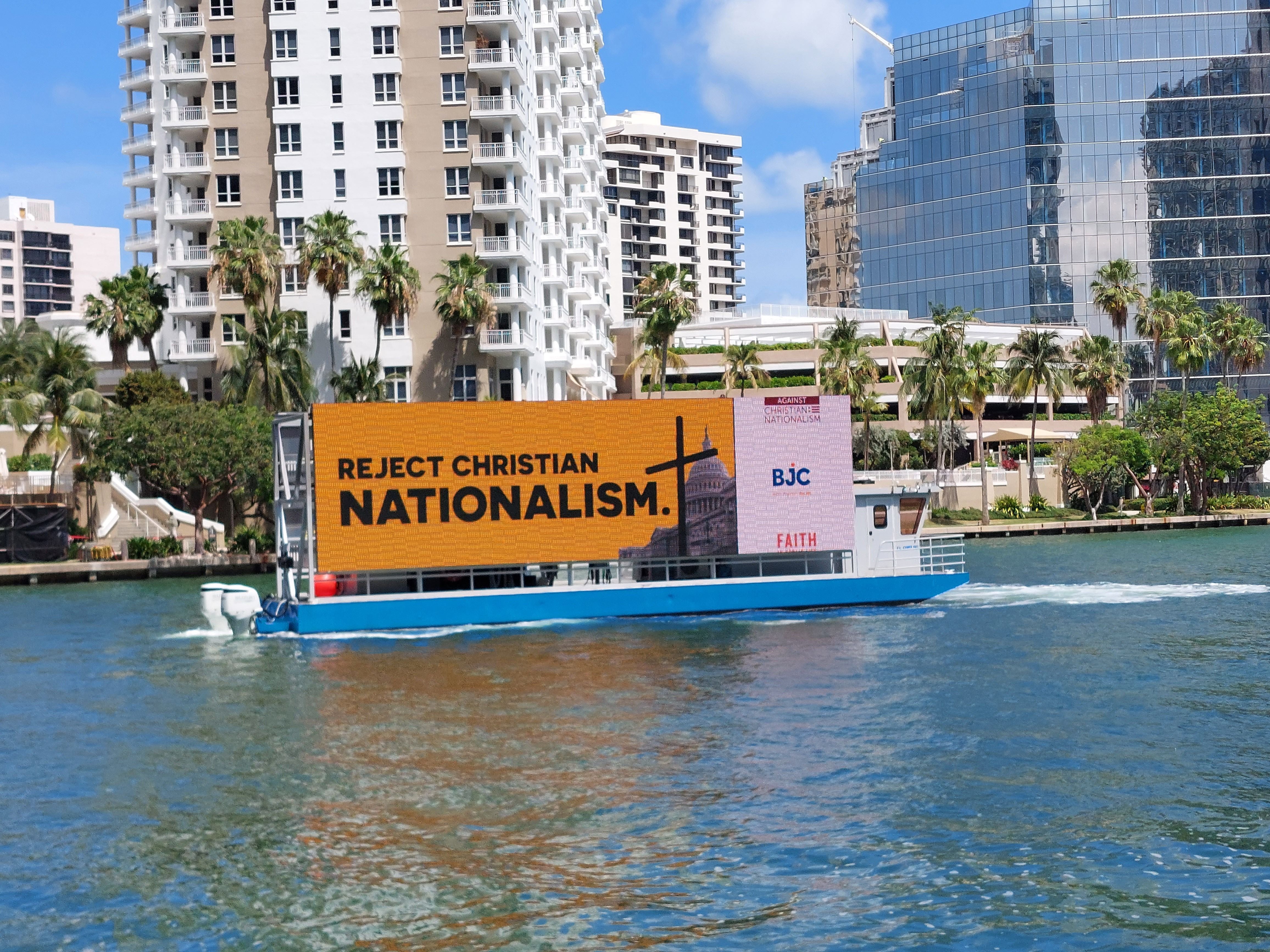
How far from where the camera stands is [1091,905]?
1589 centimetres

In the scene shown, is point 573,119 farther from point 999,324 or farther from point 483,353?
point 999,324

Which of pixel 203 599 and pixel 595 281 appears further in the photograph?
pixel 595 281

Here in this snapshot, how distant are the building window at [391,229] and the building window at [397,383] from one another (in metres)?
8.17

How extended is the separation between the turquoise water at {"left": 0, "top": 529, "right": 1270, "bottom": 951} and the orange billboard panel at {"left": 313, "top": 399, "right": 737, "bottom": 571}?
14.6ft

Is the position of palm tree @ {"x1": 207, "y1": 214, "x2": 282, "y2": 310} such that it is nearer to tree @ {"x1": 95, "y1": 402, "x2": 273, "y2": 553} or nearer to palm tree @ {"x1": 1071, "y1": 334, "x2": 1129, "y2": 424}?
tree @ {"x1": 95, "y1": 402, "x2": 273, "y2": 553}

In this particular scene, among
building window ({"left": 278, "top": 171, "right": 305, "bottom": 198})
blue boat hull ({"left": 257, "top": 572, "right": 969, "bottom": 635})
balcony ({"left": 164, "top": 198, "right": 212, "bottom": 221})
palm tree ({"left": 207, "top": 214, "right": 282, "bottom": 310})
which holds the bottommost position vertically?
blue boat hull ({"left": 257, "top": 572, "right": 969, "bottom": 635})

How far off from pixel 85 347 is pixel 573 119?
46.5 m

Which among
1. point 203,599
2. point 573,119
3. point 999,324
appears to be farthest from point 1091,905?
point 999,324

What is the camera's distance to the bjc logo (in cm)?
4466

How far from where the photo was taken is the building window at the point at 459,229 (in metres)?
90.8

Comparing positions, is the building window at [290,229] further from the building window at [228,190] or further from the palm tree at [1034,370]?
the palm tree at [1034,370]

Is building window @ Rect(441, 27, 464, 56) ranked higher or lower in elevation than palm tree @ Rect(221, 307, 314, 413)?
higher

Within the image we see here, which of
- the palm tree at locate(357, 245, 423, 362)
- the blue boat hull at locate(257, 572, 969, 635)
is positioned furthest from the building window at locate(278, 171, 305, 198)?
the blue boat hull at locate(257, 572, 969, 635)

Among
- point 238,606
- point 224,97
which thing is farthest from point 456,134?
point 238,606
